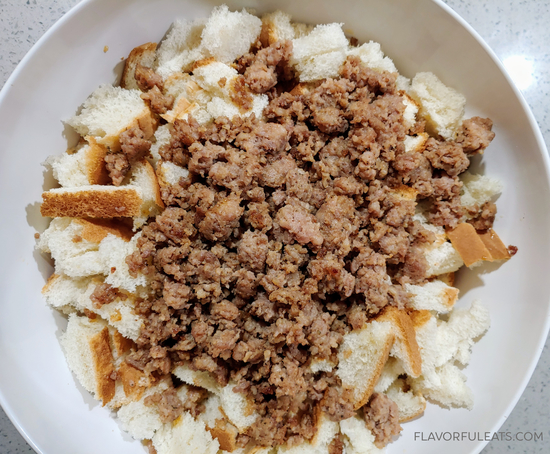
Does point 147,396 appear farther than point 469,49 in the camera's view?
Yes

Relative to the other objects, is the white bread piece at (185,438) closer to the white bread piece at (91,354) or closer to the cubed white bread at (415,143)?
the white bread piece at (91,354)

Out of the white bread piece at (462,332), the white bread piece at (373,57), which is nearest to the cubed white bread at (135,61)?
the white bread piece at (373,57)

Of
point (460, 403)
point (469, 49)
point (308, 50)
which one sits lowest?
point (460, 403)

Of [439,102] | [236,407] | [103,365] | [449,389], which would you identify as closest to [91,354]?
[103,365]

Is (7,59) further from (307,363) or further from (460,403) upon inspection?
(460,403)

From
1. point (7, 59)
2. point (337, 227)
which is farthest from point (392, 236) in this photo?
point (7, 59)

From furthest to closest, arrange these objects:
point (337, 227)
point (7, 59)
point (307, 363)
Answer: point (7, 59)
point (307, 363)
point (337, 227)

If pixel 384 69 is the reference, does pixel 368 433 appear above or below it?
below
